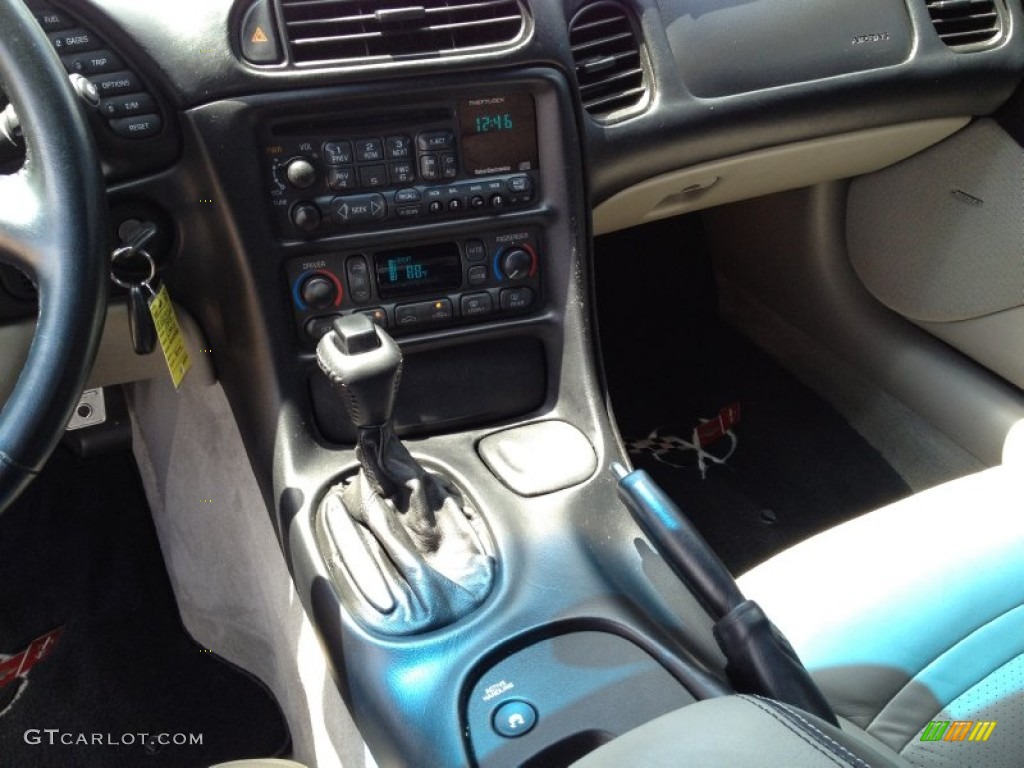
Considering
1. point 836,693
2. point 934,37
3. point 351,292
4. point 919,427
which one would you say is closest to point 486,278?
point 351,292

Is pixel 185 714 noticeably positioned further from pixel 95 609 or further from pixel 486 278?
pixel 486 278

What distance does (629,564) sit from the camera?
0.99m

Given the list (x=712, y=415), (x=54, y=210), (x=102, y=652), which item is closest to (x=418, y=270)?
(x=54, y=210)

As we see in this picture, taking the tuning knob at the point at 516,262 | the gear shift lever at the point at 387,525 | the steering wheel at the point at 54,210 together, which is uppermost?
the steering wheel at the point at 54,210

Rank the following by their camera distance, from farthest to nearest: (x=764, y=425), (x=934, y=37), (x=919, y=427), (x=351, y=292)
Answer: (x=764, y=425) → (x=919, y=427) → (x=934, y=37) → (x=351, y=292)

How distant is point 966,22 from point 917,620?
1.02 metres

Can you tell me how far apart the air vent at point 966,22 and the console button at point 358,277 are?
3.14 ft

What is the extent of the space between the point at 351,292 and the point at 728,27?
0.63 m

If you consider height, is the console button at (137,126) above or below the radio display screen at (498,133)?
above

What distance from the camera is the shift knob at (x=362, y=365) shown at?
0.89 metres

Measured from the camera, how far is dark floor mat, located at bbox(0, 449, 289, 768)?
4.75 ft

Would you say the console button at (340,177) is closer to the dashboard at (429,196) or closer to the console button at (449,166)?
the dashboard at (429,196)

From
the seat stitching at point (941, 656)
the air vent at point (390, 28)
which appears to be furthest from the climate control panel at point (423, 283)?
the seat stitching at point (941, 656)

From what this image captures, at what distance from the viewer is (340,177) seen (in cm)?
106
